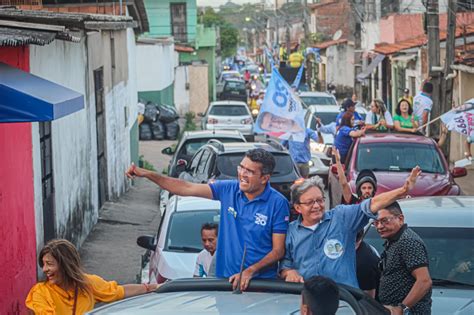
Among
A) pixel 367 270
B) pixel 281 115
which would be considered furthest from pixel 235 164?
pixel 367 270

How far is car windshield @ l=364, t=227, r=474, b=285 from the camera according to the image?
8180mm

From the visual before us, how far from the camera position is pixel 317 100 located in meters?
39.1

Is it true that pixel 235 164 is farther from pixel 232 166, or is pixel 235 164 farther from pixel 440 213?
pixel 440 213

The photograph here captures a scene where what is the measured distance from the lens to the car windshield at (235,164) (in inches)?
614

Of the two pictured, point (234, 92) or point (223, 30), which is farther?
point (223, 30)

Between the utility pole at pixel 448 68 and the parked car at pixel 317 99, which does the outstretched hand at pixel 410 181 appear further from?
the parked car at pixel 317 99

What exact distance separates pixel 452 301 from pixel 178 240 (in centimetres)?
406

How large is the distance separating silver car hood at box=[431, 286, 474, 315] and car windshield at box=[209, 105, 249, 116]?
30455mm

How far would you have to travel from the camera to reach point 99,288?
267 inches

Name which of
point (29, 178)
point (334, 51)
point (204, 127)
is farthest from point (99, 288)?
point (334, 51)

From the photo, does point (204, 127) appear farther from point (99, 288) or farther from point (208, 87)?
point (99, 288)

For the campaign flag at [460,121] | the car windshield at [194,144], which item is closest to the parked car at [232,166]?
the campaign flag at [460,121]

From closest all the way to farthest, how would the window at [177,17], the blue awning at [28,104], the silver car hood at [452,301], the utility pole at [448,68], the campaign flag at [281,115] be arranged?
the silver car hood at [452,301], the blue awning at [28,104], the campaign flag at [281,115], the utility pole at [448,68], the window at [177,17]

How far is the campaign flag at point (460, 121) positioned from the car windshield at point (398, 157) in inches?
29.2
